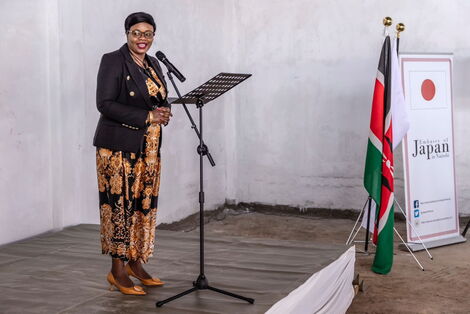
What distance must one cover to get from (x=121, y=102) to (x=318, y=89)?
446 cm

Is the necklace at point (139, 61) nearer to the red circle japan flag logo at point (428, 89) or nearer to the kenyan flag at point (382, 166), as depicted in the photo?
the kenyan flag at point (382, 166)

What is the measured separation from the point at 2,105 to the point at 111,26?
146 cm

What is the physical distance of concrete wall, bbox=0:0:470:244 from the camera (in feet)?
17.2

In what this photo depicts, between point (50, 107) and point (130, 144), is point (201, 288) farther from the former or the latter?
point (50, 107)

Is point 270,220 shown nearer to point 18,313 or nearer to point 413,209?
point 413,209

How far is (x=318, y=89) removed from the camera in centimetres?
757

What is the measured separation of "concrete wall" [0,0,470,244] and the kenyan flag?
1.89 meters

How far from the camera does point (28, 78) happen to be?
5.00 metres

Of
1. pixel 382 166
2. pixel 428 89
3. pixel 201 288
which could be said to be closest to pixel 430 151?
pixel 428 89

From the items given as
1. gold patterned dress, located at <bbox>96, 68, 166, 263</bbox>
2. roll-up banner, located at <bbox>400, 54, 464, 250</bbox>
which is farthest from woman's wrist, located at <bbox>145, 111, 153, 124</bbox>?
roll-up banner, located at <bbox>400, 54, 464, 250</bbox>

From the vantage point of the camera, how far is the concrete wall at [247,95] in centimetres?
523

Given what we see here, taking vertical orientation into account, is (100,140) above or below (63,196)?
above

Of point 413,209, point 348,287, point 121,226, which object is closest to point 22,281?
point 121,226

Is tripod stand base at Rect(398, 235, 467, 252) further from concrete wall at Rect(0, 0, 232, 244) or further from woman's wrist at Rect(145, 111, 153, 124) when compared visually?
woman's wrist at Rect(145, 111, 153, 124)
